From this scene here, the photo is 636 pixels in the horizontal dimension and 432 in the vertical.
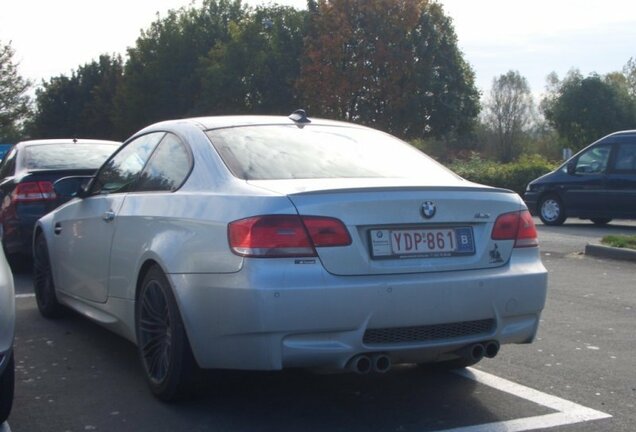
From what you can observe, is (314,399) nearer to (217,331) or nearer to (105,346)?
(217,331)

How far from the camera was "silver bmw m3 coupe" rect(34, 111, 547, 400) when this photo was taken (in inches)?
187

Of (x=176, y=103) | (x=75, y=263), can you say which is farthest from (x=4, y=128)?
(x=75, y=263)

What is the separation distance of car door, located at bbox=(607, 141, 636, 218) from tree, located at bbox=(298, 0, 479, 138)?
1097 inches

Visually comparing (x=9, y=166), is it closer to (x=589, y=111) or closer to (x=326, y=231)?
(x=326, y=231)

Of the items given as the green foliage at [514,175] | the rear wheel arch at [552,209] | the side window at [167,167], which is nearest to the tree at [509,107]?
the green foliage at [514,175]

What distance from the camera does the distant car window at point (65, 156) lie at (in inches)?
427

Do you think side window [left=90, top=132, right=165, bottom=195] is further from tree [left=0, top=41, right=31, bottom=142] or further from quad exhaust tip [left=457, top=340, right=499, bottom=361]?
tree [left=0, top=41, right=31, bottom=142]

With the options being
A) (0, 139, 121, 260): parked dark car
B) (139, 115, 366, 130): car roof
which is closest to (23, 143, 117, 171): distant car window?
(0, 139, 121, 260): parked dark car

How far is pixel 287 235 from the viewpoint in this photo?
475 centimetres

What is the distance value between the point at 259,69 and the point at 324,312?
48634 mm

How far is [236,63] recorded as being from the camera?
177 ft

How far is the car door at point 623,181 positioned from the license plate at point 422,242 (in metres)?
13.3

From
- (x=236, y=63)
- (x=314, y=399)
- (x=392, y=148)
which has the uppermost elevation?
(x=236, y=63)

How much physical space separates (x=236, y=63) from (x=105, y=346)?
47.9 m
